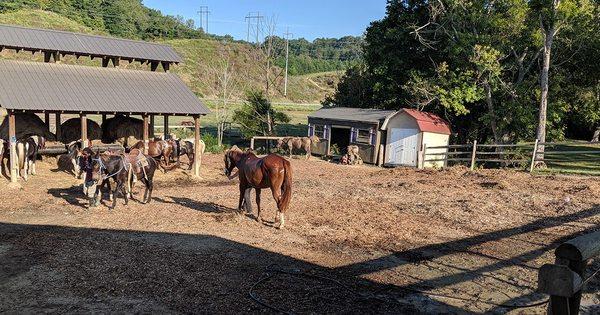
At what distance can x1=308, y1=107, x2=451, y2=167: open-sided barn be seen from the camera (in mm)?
26312

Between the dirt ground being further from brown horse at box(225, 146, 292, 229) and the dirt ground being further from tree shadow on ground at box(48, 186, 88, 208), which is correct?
brown horse at box(225, 146, 292, 229)

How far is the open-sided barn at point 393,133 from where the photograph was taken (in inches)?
1036

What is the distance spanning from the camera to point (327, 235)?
10992 millimetres

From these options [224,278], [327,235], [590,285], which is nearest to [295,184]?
[327,235]

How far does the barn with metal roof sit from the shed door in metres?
12.0

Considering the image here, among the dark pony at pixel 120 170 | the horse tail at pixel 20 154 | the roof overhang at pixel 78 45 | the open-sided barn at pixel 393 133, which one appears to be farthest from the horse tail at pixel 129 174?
the open-sided barn at pixel 393 133

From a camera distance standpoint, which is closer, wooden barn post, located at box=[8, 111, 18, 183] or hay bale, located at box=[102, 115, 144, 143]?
wooden barn post, located at box=[8, 111, 18, 183]

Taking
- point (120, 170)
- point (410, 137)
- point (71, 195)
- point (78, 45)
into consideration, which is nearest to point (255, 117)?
point (410, 137)

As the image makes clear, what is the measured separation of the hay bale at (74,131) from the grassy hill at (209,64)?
40.5 m

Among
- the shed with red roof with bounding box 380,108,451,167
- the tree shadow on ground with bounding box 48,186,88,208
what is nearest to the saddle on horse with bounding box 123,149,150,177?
the tree shadow on ground with bounding box 48,186,88,208

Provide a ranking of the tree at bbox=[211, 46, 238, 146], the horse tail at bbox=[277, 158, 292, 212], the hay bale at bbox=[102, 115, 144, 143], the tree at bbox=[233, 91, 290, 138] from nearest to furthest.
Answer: the horse tail at bbox=[277, 158, 292, 212] < the hay bale at bbox=[102, 115, 144, 143] < the tree at bbox=[233, 91, 290, 138] < the tree at bbox=[211, 46, 238, 146]

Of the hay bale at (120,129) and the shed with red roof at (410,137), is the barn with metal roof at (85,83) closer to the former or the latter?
the hay bale at (120,129)

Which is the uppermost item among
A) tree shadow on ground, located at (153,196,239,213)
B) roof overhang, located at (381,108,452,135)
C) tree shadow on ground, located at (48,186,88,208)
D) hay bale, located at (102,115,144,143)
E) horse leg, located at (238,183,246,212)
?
roof overhang, located at (381,108,452,135)

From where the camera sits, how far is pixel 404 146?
1053 inches
